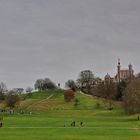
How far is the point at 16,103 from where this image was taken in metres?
189

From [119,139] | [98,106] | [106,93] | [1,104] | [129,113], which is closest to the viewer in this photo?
[119,139]

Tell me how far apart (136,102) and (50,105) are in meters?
76.2

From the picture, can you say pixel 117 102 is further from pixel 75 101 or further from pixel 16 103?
pixel 16 103

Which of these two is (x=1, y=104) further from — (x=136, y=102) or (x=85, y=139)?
(x=85, y=139)

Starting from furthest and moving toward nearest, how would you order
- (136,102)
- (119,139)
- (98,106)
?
(98,106), (136,102), (119,139)

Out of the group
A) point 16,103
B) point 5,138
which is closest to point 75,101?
point 16,103

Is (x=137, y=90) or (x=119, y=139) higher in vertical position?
(x=137, y=90)

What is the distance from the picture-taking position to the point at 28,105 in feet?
613

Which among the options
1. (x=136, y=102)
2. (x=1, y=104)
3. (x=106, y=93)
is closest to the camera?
(x=136, y=102)

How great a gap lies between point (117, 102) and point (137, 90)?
65.6 meters

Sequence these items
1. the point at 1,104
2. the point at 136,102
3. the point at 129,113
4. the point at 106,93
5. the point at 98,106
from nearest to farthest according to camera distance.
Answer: the point at 136,102 → the point at 129,113 → the point at 98,106 → the point at 106,93 → the point at 1,104

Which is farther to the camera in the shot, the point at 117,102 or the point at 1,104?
the point at 1,104

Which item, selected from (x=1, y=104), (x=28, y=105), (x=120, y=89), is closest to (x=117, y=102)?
(x=120, y=89)

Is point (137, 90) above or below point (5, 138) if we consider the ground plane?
above
